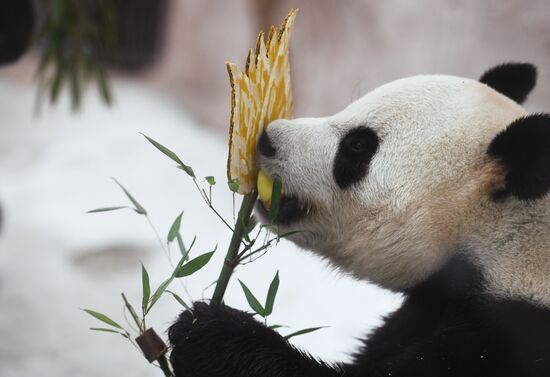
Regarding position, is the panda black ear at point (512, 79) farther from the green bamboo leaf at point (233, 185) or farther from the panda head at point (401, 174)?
the green bamboo leaf at point (233, 185)

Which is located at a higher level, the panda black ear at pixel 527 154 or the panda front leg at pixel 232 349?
the panda black ear at pixel 527 154

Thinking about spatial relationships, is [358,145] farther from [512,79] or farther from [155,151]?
[155,151]

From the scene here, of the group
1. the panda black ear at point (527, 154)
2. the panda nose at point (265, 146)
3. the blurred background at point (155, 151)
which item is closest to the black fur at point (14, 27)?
the blurred background at point (155, 151)

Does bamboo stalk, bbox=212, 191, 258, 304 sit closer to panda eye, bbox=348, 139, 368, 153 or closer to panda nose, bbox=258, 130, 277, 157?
panda nose, bbox=258, 130, 277, 157

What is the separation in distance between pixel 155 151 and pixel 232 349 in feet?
12.0

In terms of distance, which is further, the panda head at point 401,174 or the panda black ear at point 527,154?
the panda head at point 401,174

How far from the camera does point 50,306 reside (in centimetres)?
354

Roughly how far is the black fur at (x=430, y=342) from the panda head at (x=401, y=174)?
0.07m

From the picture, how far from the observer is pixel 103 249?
13.1 ft

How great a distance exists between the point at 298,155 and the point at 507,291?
48 cm

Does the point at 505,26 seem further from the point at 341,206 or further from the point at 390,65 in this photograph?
the point at 341,206

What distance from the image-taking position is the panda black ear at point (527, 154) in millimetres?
1364

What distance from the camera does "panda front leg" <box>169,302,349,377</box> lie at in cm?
149

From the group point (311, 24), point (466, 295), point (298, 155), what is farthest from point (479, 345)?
point (311, 24)
